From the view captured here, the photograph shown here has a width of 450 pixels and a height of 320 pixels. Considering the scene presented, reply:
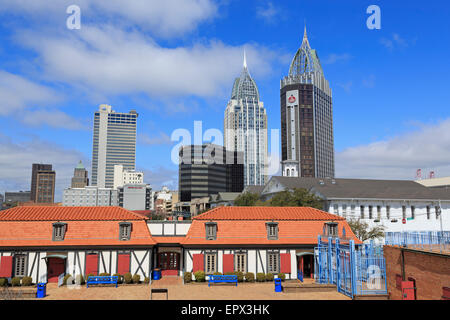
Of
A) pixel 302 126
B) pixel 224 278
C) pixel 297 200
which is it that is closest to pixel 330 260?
pixel 224 278

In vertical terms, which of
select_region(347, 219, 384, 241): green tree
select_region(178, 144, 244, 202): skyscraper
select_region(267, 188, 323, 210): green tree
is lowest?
select_region(347, 219, 384, 241): green tree

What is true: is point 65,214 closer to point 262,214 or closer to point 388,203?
point 262,214

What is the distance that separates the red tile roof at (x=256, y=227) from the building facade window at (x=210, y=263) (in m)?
1.06

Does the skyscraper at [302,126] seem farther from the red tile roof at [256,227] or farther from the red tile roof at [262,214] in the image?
the red tile roof at [256,227]

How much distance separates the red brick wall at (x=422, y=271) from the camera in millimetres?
20500

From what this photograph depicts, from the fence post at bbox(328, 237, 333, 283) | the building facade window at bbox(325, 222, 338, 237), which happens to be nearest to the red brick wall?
the fence post at bbox(328, 237, 333, 283)

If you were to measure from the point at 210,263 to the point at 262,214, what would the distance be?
6572 mm

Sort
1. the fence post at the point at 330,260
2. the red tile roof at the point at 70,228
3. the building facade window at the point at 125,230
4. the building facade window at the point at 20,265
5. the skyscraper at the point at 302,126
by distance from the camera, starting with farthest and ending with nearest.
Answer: the skyscraper at the point at 302,126
the building facade window at the point at 125,230
the red tile roof at the point at 70,228
the building facade window at the point at 20,265
the fence post at the point at 330,260

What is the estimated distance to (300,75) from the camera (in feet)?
650

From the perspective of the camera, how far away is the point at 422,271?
22594 millimetres

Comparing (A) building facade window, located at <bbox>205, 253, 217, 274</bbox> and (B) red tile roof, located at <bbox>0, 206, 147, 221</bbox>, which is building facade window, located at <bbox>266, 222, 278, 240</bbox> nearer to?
(A) building facade window, located at <bbox>205, 253, 217, 274</bbox>

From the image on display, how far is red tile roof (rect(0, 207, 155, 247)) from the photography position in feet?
98.3

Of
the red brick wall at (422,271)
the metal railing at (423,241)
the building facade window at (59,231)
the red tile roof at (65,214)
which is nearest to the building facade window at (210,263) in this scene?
the red tile roof at (65,214)
